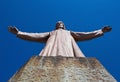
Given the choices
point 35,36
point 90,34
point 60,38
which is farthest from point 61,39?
point 90,34

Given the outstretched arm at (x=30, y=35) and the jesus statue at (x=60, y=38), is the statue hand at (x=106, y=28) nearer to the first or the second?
the jesus statue at (x=60, y=38)

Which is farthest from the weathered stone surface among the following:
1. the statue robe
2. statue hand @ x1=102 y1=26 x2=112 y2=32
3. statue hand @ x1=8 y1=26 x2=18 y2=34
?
statue hand @ x1=102 y1=26 x2=112 y2=32

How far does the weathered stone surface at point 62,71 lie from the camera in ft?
17.0

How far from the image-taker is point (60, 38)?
7719mm

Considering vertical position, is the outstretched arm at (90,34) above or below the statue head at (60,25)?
below

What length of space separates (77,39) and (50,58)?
2979 mm

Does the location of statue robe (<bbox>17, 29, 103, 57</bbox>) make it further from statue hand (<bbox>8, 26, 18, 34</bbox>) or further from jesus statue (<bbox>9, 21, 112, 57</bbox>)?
statue hand (<bbox>8, 26, 18, 34</bbox>)

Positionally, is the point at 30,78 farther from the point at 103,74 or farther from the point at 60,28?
the point at 60,28

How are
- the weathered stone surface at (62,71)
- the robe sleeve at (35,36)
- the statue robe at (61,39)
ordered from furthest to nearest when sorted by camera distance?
the robe sleeve at (35,36) → the statue robe at (61,39) → the weathered stone surface at (62,71)

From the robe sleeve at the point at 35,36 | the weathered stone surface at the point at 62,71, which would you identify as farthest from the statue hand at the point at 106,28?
the weathered stone surface at the point at 62,71

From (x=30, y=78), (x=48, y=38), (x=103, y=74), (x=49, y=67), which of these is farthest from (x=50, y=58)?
(x=48, y=38)

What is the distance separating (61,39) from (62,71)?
241 centimetres

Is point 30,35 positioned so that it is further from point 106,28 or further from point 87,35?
point 106,28

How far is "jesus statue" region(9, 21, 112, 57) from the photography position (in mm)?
6996
